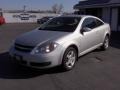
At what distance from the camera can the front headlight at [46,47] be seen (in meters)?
5.73

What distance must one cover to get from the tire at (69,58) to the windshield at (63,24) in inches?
29.6

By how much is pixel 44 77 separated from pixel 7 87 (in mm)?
1056

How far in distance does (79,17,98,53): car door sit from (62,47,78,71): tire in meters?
0.44

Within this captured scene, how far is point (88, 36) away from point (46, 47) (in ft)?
6.43

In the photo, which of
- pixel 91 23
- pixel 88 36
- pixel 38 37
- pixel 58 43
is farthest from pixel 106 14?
pixel 58 43

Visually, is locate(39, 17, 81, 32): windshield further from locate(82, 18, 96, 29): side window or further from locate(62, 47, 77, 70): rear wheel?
locate(62, 47, 77, 70): rear wheel

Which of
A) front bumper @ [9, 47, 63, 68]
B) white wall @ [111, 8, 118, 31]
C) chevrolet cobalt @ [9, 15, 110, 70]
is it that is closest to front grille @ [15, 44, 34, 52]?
chevrolet cobalt @ [9, 15, 110, 70]

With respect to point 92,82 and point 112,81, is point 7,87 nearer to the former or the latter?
point 92,82

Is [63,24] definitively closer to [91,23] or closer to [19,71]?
[91,23]

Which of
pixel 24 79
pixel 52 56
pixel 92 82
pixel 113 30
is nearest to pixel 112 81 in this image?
pixel 92 82

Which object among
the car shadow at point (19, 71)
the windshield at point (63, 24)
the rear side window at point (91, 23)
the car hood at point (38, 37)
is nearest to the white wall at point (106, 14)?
the rear side window at point (91, 23)

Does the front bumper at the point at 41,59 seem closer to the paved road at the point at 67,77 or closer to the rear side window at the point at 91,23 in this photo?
the paved road at the point at 67,77

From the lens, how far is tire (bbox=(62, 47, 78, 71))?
20.0 ft

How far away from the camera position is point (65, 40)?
6.12 m
